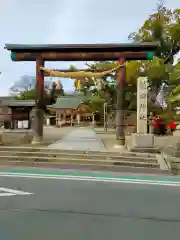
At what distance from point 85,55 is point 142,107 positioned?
442 centimetres

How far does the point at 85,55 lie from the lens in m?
14.3

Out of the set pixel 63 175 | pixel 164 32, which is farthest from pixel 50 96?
pixel 63 175

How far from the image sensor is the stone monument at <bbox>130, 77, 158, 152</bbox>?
11438 mm

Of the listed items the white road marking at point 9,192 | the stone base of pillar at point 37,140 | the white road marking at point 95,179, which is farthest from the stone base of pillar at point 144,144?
the white road marking at point 9,192

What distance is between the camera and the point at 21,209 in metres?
4.90

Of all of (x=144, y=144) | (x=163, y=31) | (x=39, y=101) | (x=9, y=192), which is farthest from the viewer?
(x=163, y=31)

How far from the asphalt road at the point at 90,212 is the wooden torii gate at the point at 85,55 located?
7.23 metres

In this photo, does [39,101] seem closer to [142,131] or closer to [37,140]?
[37,140]

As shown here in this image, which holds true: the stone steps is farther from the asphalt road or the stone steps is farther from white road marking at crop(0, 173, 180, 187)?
the asphalt road

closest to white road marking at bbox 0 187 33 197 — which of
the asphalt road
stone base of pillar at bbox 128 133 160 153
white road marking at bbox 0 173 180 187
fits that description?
the asphalt road

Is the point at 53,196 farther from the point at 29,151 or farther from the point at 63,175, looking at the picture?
the point at 29,151

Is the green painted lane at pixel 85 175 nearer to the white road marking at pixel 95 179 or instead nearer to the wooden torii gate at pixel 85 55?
the white road marking at pixel 95 179

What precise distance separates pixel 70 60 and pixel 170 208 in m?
10.9

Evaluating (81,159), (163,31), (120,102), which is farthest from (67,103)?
(81,159)
